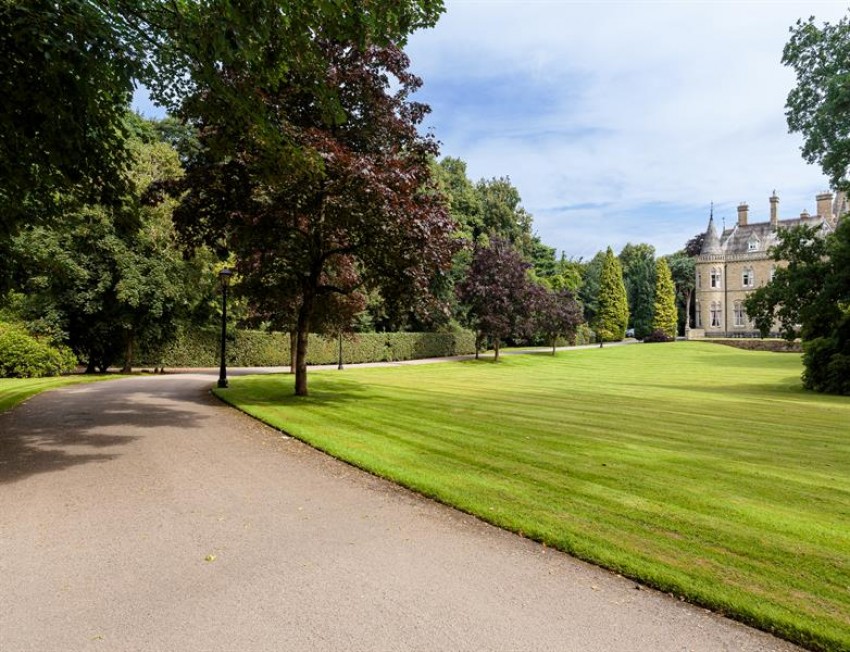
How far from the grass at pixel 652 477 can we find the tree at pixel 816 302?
690 centimetres

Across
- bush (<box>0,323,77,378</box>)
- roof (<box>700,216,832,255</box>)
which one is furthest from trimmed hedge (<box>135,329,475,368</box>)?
roof (<box>700,216,832,255</box>)

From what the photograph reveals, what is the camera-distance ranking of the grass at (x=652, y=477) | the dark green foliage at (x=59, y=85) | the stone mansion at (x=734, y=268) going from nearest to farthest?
1. the grass at (x=652, y=477)
2. the dark green foliage at (x=59, y=85)
3. the stone mansion at (x=734, y=268)

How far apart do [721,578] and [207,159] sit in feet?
41.8

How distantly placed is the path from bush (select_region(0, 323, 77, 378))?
1852cm

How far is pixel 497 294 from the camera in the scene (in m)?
37.4

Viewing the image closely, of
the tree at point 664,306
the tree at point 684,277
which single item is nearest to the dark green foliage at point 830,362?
the tree at point 664,306

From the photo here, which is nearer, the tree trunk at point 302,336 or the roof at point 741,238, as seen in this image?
the tree trunk at point 302,336

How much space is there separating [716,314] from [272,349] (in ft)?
202

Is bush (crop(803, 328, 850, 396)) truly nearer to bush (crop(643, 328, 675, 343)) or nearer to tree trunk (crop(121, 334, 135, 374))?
tree trunk (crop(121, 334, 135, 374))

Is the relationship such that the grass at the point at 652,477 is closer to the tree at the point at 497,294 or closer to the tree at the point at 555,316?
the tree at the point at 497,294

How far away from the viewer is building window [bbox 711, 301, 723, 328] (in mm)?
71188

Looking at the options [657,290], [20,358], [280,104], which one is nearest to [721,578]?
[280,104]

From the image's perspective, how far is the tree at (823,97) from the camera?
20.0 metres

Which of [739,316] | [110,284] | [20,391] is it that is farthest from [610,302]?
[20,391]
